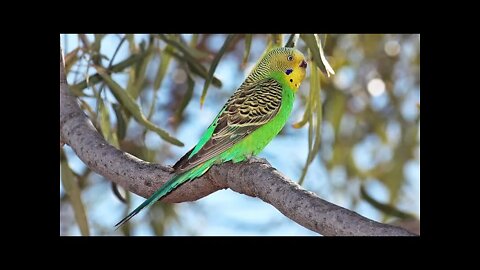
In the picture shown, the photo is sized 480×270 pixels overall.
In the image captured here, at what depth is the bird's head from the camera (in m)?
2.70

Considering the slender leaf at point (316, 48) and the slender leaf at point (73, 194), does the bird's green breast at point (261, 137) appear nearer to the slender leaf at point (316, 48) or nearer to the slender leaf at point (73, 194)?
the slender leaf at point (316, 48)

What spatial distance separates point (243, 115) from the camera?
255 cm

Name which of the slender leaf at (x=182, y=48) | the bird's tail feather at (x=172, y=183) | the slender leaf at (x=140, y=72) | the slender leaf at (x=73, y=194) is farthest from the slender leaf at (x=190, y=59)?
the bird's tail feather at (x=172, y=183)

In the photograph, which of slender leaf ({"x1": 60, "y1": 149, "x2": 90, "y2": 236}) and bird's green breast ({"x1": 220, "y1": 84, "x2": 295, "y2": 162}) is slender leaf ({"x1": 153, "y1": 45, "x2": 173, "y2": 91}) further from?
bird's green breast ({"x1": 220, "y1": 84, "x2": 295, "y2": 162})

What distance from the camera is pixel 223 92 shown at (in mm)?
4574

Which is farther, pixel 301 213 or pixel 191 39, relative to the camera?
pixel 191 39

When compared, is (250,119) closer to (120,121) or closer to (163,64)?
(120,121)

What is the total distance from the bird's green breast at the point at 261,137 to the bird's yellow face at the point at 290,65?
0.04 m

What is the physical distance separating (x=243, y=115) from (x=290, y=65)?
0.29 meters

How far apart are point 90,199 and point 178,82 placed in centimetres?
84

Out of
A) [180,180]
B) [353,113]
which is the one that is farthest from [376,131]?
[180,180]

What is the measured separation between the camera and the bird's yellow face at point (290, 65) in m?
2.70
